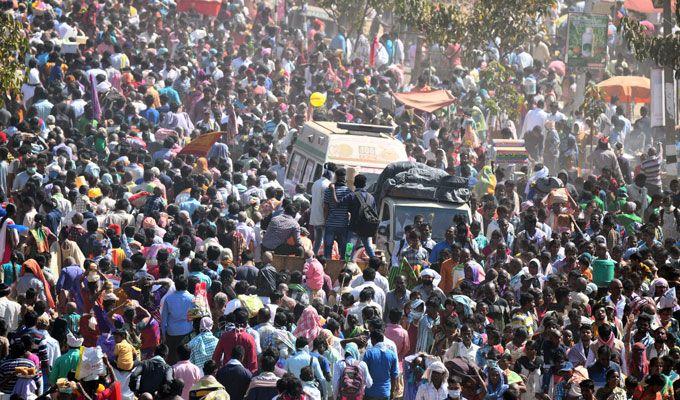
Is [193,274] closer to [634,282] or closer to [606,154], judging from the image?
[634,282]

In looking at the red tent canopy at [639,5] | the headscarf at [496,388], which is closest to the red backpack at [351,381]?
the headscarf at [496,388]

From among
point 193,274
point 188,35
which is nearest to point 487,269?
point 193,274

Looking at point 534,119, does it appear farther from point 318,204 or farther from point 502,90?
point 318,204

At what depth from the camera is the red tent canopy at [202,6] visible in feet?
130

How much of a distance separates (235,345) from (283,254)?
4.59m

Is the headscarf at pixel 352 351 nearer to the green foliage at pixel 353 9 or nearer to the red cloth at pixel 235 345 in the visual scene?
the red cloth at pixel 235 345

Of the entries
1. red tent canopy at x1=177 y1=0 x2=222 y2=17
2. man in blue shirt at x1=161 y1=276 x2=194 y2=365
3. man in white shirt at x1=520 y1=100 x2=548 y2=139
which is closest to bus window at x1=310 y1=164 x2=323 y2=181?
man in blue shirt at x1=161 y1=276 x2=194 y2=365

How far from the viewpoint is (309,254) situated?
769 inches

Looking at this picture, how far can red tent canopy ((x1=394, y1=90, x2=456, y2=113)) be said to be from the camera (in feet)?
99.1

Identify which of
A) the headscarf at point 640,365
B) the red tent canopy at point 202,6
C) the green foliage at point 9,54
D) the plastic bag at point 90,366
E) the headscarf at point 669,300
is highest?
the green foliage at point 9,54

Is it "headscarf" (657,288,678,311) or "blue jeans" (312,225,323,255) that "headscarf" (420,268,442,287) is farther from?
"headscarf" (657,288,678,311)

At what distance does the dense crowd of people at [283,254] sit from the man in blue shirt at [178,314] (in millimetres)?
23

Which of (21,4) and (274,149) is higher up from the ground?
(21,4)

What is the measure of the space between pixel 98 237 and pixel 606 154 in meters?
10.7
